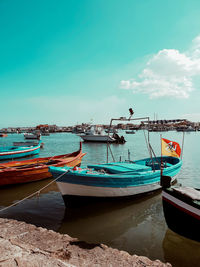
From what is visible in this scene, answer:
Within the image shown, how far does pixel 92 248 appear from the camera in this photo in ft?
16.6

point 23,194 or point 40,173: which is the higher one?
point 40,173

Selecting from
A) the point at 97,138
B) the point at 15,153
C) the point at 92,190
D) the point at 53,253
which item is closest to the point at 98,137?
the point at 97,138

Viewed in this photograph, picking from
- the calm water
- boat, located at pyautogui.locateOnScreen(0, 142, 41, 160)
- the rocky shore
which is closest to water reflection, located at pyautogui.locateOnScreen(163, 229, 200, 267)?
the calm water

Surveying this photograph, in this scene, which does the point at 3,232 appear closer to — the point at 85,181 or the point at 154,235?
the point at 85,181

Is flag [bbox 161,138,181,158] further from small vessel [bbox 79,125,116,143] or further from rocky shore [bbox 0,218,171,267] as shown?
small vessel [bbox 79,125,116,143]

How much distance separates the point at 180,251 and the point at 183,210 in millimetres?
1448

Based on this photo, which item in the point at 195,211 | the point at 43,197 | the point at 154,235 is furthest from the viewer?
the point at 43,197

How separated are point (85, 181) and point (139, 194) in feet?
11.9

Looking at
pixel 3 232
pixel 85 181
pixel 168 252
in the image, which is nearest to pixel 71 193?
pixel 85 181

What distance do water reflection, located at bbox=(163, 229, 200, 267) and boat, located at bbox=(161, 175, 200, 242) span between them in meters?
0.50

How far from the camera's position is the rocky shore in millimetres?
4188

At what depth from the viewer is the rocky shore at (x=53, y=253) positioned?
419 centimetres

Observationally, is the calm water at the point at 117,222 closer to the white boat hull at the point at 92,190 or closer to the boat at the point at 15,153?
the white boat hull at the point at 92,190

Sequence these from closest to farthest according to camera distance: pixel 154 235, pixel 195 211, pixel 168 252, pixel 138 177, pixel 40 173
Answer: pixel 195 211
pixel 168 252
pixel 154 235
pixel 138 177
pixel 40 173
